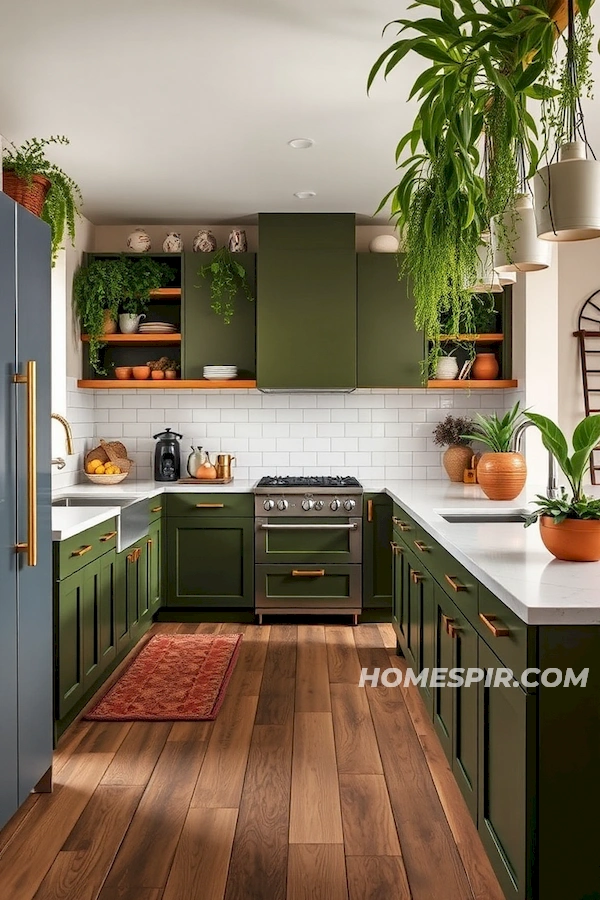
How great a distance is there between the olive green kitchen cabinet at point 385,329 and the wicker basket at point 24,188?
2.35m

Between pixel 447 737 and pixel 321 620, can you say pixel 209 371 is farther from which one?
pixel 447 737

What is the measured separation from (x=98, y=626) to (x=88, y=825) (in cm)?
121

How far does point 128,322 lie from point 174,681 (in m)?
2.57

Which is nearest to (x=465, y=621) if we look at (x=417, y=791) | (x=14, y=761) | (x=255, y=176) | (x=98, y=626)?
(x=417, y=791)

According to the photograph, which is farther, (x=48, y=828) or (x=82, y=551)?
(x=82, y=551)

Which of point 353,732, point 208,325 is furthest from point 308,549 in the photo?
point 353,732

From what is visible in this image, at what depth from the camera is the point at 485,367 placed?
5477mm

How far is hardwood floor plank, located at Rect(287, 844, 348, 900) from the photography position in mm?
2207

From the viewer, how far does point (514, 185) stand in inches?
88.0

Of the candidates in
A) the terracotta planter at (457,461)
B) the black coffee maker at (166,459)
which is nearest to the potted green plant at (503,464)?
the terracotta planter at (457,461)

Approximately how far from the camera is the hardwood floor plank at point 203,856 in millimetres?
2223

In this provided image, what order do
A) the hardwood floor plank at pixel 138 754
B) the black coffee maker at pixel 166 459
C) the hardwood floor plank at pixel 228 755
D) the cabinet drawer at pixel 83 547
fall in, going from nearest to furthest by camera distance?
1. the hardwood floor plank at pixel 228 755
2. the hardwood floor plank at pixel 138 754
3. the cabinet drawer at pixel 83 547
4. the black coffee maker at pixel 166 459

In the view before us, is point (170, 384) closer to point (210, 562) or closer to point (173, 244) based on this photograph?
point (173, 244)

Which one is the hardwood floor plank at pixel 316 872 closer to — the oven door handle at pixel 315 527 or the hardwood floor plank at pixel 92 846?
the hardwood floor plank at pixel 92 846
